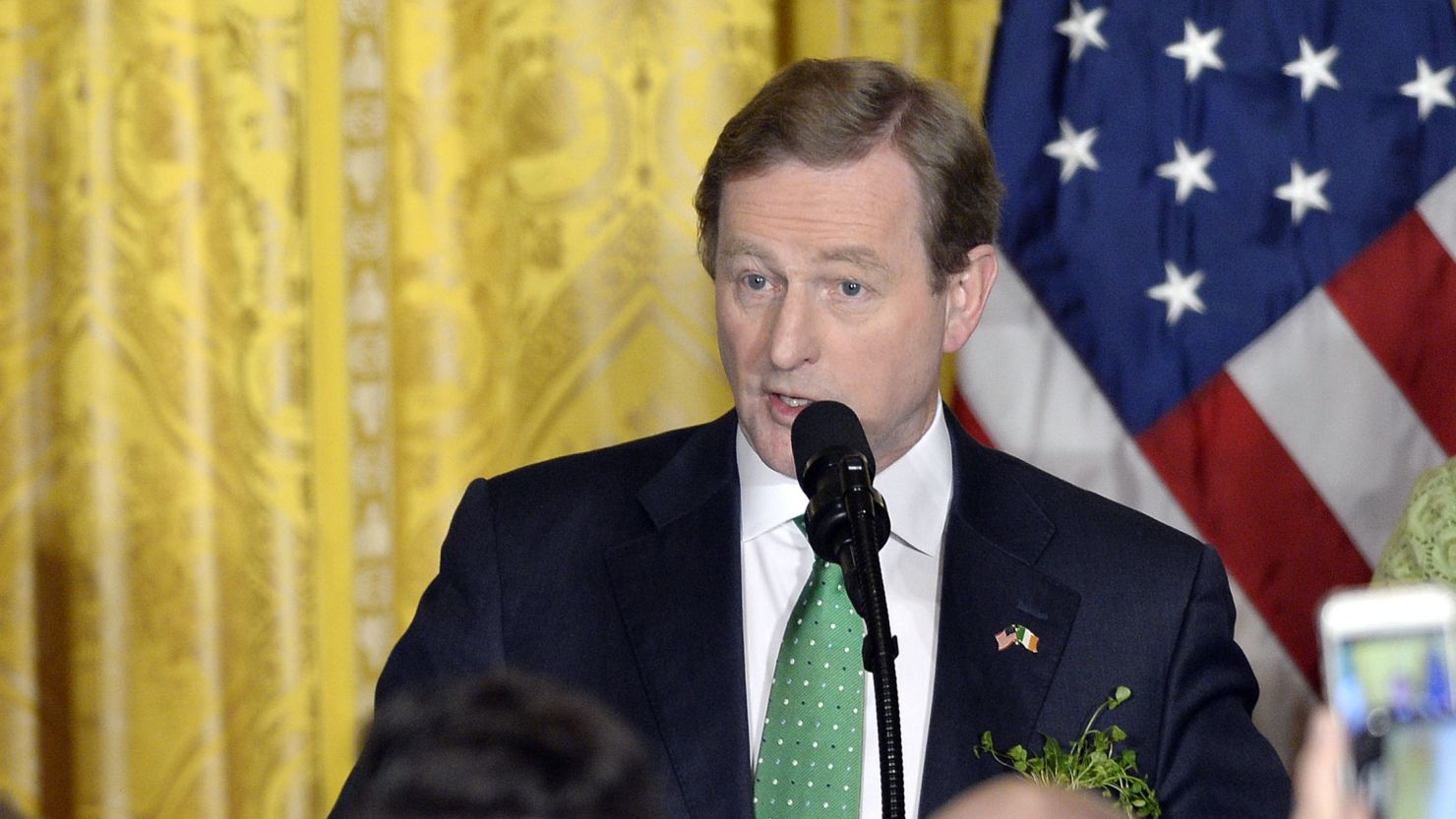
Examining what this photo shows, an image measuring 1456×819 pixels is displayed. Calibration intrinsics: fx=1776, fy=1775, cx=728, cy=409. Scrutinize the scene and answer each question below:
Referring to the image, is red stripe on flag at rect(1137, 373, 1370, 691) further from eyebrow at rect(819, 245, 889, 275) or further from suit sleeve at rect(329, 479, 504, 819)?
suit sleeve at rect(329, 479, 504, 819)

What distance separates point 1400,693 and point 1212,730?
130cm

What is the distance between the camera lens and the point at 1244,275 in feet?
9.56

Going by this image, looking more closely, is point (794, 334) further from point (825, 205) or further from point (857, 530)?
point (857, 530)

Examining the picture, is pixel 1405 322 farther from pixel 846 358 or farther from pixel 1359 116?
pixel 846 358

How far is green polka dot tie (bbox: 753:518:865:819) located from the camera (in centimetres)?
188

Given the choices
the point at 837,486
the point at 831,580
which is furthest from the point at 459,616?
the point at 837,486

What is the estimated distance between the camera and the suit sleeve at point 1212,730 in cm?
191

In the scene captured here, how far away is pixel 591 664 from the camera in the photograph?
206 cm

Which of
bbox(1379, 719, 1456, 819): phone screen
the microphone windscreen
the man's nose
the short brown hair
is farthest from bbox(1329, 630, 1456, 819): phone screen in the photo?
the short brown hair

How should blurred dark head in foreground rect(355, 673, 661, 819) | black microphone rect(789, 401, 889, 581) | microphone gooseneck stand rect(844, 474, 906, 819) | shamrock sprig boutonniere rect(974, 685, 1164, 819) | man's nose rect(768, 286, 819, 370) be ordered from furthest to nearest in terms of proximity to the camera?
man's nose rect(768, 286, 819, 370) < shamrock sprig boutonniere rect(974, 685, 1164, 819) < black microphone rect(789, 401, 889, 581) < microphone gooseneck stand rect(844, 474, 906, 819) < blurred dark head in foreground rect(355, 673, 661, 819)

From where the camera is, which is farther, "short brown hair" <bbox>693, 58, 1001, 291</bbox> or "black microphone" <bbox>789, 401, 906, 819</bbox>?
"short brown hair" <bbox>693, 58, 1001, 291</bbox>

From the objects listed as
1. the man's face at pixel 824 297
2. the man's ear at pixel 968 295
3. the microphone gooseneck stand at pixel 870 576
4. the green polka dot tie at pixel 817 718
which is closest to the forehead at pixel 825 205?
the man's face at pixel 824 297

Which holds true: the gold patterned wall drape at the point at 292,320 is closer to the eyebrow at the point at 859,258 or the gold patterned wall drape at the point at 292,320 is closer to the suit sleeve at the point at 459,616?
the suit sleeve at the point at 459,616

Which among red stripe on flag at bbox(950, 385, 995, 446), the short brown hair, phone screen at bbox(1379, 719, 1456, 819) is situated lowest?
phone screen at bbox(1379, 719, 1456, 819)
